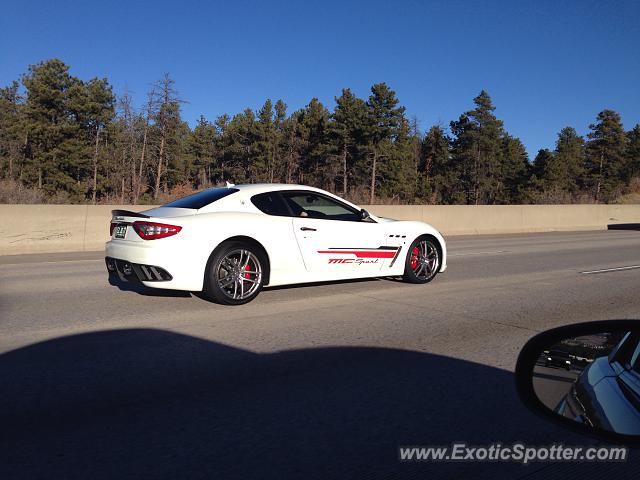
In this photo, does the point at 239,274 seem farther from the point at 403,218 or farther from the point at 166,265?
the point at 403,218

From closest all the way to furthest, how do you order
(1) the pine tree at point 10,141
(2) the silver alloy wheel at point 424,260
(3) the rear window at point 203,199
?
(3) the rear window at point 203,199 → (2) the silver alloy wheel at point 424,260 → (1) the pine tree at point 10,141

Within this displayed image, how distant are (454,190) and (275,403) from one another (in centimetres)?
6812

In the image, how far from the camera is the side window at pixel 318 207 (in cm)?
775

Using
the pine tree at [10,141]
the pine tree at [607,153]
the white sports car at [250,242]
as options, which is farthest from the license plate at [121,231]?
the pine tree at [607,153]

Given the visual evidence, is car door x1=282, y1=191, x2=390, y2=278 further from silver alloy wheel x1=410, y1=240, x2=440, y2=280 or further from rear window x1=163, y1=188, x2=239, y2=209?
rear window x1=163, y1=188, x2=239, y2=209

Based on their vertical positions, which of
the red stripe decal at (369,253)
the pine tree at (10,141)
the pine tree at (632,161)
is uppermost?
the pine tree at (632,161)

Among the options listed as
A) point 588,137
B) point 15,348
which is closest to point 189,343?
point 15,348

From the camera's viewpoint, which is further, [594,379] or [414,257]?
[414,257]

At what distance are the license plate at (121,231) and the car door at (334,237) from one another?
2.08 metres

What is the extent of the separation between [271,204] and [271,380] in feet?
11.7

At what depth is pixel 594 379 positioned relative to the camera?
87.0 inches

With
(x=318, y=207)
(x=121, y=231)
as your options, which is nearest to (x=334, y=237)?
(x=318, y=207)

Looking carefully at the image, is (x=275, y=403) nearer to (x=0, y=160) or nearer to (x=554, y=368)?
(x=554, y=368)

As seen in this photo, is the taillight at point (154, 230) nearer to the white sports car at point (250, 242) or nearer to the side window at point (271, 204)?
the white sports car at point (250, 242)
